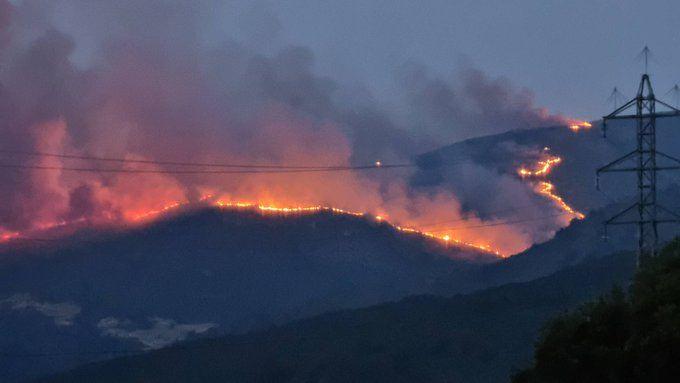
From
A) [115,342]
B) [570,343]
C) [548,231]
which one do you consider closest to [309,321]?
[115,342]

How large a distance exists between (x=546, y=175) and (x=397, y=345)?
286 feet

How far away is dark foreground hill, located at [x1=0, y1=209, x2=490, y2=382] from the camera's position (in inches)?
5103

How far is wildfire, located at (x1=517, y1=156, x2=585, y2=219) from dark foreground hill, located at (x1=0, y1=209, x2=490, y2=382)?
2182cm

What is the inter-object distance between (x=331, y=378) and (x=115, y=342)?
55.1 meters

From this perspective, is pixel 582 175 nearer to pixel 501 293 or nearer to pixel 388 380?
pixel 501 293

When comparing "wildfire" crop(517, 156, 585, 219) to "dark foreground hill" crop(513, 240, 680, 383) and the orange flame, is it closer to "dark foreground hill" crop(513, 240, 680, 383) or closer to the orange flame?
the orange flame

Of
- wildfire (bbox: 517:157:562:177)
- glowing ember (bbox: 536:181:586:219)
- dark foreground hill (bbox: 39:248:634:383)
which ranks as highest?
wildfire (bbox: 517:157:562:177)

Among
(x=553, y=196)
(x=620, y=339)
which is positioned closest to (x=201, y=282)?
(x=553, y=196)

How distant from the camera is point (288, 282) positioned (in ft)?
491

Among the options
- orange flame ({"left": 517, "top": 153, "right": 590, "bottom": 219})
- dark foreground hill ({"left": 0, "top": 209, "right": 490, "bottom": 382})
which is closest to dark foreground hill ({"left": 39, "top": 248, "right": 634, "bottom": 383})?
dark foreground hill ({"left": 0, "top": 209, "right": 490, "bottom": 382})

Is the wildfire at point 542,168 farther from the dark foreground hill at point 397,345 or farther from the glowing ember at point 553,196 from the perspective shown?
the dark foreground hill at point 397,345

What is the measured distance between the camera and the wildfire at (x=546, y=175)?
15538 centimetres

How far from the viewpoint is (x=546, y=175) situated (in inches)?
6521

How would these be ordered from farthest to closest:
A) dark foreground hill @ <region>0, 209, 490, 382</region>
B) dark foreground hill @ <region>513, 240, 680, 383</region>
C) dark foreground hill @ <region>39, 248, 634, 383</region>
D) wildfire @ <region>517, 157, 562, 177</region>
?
wildfire @ <region>517, 157, 562, 177</region>, dark foreground hill @ <region>0, 209, 490, 382</region>, dark foreground hill @ <region>39, 248, 634, 383</region>, dark foreground hill @ <region>513, 240, 680, 383</region>
